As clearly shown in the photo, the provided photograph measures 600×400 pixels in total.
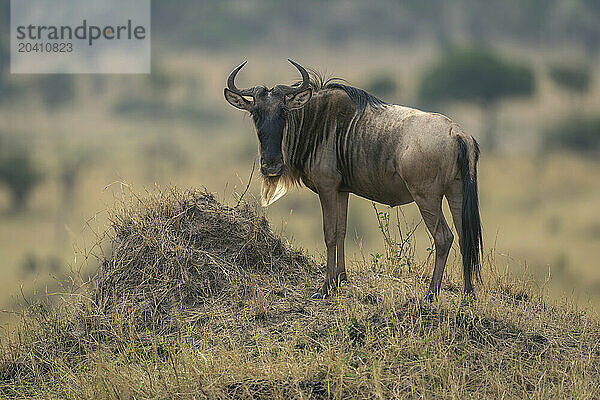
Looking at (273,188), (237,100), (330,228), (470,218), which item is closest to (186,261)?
(273,188)

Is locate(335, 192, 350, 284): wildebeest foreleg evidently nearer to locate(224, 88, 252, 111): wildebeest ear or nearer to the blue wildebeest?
the blue wildebeest

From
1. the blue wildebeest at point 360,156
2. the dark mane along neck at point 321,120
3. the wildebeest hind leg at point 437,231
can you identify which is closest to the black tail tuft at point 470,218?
the blue wildebeest at point 360,156

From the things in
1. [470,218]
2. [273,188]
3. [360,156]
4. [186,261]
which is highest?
[360,156]

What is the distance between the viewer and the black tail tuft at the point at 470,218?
9.27 metres

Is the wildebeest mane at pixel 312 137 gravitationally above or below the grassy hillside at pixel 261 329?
above

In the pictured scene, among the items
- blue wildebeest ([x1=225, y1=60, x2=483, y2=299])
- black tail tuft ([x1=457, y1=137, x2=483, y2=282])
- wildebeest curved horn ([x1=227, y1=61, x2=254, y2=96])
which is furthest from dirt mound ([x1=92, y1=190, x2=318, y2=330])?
black tail tuft ([x1=457, y1=137, x2=483, y2=282])

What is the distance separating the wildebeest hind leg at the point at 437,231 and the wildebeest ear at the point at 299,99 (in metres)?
1.93

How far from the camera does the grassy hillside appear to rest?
7895 mm

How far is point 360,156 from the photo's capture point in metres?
9.86

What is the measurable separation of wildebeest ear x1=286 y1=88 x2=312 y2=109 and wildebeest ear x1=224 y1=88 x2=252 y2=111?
54 cm

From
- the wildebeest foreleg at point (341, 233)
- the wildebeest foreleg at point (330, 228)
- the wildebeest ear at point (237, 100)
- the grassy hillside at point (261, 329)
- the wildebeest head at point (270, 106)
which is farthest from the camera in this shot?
the wildebeest foreleg at point (341, 233)

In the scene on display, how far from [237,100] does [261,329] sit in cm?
299

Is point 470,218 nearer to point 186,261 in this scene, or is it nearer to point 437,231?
point 437,231

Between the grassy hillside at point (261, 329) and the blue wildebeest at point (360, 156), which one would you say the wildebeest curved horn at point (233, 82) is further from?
the grassy hillside at point (261, 329)
